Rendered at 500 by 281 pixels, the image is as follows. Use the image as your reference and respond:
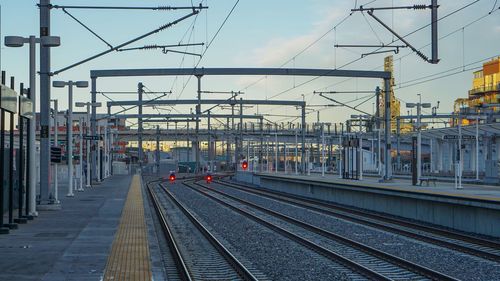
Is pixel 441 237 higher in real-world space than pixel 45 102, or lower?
lower

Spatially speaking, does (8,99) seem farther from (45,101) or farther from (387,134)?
(387,134)

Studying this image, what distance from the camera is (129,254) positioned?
14.4 metres

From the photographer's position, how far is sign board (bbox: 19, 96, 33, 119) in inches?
813

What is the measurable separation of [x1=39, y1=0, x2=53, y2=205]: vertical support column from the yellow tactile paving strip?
16.4 ft

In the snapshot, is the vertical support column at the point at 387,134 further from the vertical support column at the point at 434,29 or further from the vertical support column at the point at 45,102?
the vertical support column at the point at 45,102

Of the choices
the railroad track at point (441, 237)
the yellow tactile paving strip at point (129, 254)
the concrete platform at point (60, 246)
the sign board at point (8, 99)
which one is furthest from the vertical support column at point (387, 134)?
the sign board at point (8, 99)

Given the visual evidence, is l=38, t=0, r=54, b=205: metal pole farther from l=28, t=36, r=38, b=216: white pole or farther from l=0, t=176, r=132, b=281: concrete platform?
l=28, t=36, r=38, b=216: white pole

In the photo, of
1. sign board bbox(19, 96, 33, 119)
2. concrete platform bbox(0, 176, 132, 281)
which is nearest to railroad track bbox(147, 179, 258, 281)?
concrete platform bbox(0, 176, 132, 281)

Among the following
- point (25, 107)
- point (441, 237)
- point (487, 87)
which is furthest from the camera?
point (487, 87)

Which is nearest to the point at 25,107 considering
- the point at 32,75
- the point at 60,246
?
the point at 32,75

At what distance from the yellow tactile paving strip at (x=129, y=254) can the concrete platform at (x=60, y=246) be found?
0.18 meters

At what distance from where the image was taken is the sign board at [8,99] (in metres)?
16.8

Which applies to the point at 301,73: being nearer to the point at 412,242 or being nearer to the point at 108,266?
the point at 412,242

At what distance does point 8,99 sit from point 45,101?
361 inches
